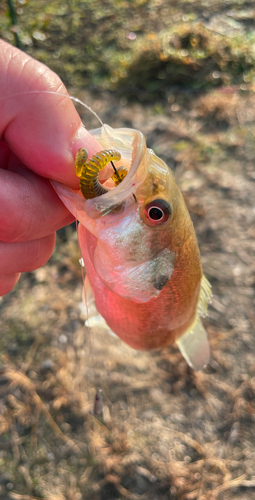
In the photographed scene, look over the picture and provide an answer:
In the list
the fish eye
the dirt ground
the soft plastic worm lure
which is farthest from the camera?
the dirt ground

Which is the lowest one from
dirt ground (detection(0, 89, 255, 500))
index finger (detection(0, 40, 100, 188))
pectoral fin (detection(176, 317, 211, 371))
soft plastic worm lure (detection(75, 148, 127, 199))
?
dirt ground (detection(0, 89, 255, 500))

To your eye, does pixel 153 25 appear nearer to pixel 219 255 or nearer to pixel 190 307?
pixel 219 255

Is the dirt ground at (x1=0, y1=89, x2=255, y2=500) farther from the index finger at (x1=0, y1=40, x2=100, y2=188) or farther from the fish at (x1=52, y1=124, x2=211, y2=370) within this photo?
the index finger at (x1=0, y1=40, x2=100, y2=188)

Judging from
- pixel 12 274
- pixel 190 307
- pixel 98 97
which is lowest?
pixel 98 97

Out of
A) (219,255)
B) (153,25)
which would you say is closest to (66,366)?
(219,255)

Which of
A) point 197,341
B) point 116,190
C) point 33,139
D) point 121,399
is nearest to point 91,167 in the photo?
point 116,190

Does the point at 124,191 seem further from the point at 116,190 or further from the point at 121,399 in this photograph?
the point at 121,399

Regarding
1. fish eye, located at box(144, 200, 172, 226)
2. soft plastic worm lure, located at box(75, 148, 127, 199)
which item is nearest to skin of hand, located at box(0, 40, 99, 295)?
soft plastic worm lure, located at box(75, 148, 127, 199)
